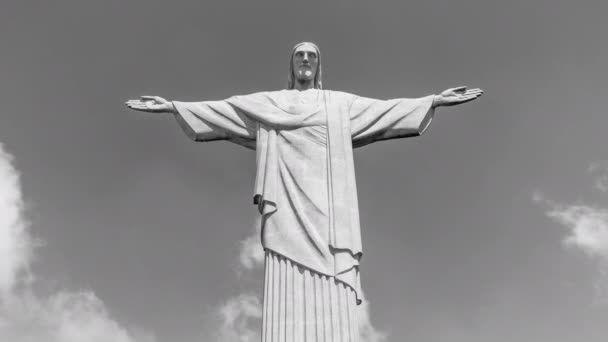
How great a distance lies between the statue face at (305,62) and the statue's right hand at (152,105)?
268 centimetres

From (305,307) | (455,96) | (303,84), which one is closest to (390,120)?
(455,96)

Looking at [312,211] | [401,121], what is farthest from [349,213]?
[401,121]

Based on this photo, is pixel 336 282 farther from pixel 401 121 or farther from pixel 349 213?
pixel 401 121

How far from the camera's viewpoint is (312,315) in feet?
39.7

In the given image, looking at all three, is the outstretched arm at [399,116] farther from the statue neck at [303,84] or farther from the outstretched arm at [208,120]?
the outstretched arm at [208,120]

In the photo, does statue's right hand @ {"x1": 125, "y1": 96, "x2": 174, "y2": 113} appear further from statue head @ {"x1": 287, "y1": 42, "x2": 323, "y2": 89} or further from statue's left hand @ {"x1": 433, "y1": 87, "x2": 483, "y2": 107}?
statue's left hand @ {"x1": 433, "y1": 87, "x2": 483, "y2": 107}

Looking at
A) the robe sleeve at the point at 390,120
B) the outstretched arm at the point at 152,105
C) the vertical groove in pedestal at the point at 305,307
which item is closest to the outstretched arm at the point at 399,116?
the robe sleeve at the point at 390,120

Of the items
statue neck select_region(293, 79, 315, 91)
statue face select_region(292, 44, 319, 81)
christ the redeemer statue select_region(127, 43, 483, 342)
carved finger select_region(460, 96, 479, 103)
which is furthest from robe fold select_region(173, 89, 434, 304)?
carved finger select_region(460, 96, 479, 103)

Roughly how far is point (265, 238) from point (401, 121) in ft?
11.8

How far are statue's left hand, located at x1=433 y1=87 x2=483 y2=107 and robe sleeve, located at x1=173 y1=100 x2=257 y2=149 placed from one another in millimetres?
3606

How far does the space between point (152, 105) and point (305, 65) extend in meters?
3.19

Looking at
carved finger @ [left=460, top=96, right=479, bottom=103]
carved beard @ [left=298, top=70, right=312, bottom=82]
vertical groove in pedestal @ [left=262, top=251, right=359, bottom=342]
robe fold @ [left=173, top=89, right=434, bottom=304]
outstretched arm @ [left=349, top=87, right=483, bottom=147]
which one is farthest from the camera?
carved beard @ [left=298, top=70, right=312, bottom=82]

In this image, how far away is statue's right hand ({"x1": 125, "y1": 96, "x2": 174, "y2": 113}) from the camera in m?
14.3

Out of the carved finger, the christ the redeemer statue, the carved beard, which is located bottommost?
the christ the redeemer statue
